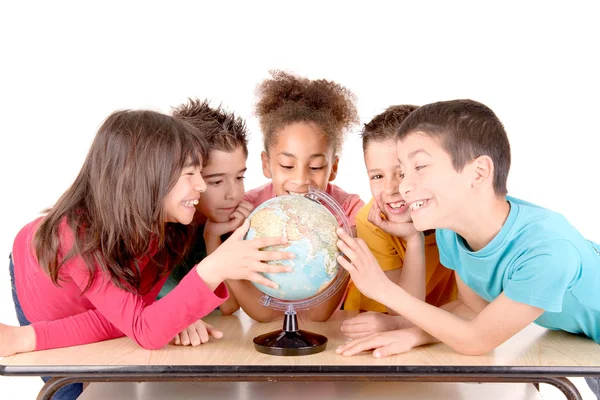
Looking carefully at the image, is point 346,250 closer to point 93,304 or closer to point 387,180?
point 387,180

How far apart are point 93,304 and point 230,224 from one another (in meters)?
0.77

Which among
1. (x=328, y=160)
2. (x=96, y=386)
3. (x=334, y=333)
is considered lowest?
(x=96, y=386)

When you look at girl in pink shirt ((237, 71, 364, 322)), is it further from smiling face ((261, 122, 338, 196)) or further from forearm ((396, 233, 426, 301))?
forearm ((396, 233, 426, 301))

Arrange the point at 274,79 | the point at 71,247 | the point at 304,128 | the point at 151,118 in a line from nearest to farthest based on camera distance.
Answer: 1. the point at 71,247
2. the point at 151,118
3. the point at 304,128
4. the point at 274,79

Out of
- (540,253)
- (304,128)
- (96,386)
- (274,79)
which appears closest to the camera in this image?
(540,253)

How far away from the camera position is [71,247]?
9.67ft

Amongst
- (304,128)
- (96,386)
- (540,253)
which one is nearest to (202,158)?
(304,128)

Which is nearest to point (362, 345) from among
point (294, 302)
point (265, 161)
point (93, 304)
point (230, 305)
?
point (294, 302)

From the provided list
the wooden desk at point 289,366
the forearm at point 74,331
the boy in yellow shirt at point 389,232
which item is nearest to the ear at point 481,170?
the boy in yellow shirt at point 389,232

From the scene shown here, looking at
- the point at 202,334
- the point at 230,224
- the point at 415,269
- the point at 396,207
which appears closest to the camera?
the point at 202,334

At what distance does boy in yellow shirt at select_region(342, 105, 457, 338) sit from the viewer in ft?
10.7

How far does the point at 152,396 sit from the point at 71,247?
2.71 ft

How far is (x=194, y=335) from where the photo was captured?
308 centimetres

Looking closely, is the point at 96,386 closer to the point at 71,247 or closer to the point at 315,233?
the point at 71,247
